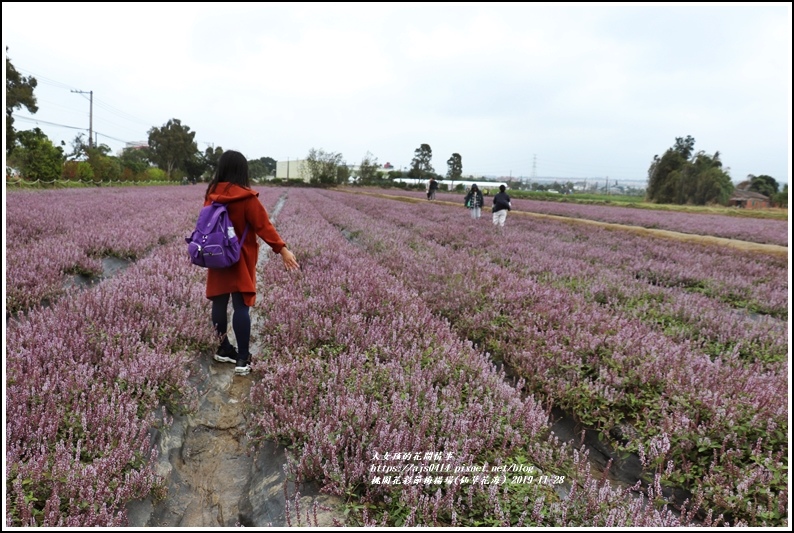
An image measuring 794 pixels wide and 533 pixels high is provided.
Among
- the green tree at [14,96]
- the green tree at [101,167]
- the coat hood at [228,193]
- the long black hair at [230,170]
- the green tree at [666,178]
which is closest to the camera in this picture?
the coat hood at [228,193]

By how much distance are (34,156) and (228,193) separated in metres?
33.3

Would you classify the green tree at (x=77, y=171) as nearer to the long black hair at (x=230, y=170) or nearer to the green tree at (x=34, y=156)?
the green tree at (x=34, y=156)

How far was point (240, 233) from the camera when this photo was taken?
3.52m

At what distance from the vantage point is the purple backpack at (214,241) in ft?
10.6

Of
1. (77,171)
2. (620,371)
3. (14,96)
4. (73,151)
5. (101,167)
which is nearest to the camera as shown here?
(620,371)

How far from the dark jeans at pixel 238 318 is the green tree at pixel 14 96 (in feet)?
104

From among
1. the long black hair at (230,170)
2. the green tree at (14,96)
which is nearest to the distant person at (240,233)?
the long black hair at (230,170)

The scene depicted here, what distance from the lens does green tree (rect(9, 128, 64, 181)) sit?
2714 cm

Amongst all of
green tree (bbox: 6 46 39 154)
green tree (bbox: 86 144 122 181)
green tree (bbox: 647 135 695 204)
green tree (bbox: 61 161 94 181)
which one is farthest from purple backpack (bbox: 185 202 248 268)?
green tree (bbox: 647 135 695 204)

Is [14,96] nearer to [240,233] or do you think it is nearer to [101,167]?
[101,167]

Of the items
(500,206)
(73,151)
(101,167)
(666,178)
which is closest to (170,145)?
(73,151)

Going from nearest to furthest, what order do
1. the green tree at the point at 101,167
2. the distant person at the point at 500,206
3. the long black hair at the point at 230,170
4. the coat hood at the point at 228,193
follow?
1. the coat hood at the point at 228,193
2. the long black hair at the point at 230,170
3. the distant person at the point at 500,206
4. the green tree at the point at 101,167

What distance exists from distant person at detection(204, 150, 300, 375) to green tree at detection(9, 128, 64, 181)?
106 ft

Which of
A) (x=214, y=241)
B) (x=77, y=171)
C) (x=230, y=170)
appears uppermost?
(x=77, y=171)
